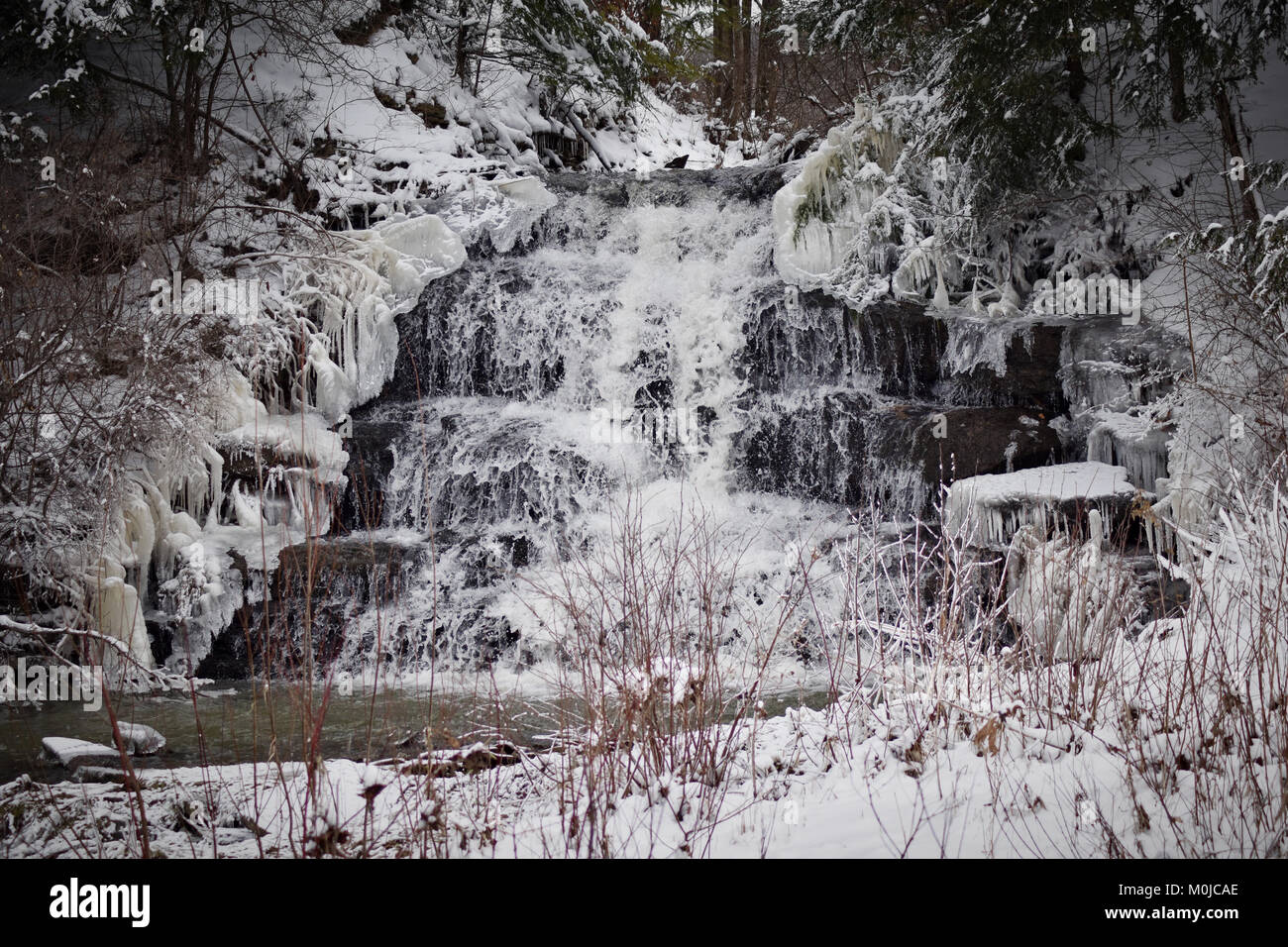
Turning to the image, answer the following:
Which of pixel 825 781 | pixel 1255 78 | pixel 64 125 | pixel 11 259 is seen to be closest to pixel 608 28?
pixel 64 125

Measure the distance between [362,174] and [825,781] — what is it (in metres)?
11.1

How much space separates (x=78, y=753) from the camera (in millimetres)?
4207

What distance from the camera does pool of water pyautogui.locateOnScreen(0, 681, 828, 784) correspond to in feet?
13.9

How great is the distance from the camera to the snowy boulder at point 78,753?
416 centimetres

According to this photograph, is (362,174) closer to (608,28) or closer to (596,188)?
(596,188)

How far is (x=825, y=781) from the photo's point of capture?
124 inches
